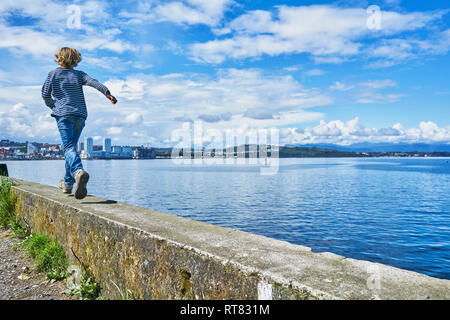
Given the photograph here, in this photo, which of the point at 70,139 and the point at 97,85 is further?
the point at 70,139

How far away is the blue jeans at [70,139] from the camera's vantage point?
540 centimetres

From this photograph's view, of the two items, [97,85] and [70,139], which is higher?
[97,85]

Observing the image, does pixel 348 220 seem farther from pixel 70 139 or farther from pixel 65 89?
pixel 65 89

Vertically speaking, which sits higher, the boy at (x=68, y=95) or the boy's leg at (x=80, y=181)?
the boy at (x=68, y=95)

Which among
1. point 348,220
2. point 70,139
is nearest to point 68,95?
point 70,139

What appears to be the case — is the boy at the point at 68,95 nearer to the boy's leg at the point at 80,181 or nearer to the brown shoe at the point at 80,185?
the boy's leg at the point at 80,181

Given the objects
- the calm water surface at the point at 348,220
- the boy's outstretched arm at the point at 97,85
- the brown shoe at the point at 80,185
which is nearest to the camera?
the brown shoe at the point at 80,185

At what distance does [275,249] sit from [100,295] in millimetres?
2197

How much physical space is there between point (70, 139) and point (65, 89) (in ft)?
2.75

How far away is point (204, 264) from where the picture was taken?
2.45 meters

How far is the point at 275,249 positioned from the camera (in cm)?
261

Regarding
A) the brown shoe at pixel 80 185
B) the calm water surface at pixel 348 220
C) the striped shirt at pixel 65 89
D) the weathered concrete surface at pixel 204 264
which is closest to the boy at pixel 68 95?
the striped shirt at pixel 65 89
